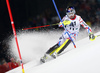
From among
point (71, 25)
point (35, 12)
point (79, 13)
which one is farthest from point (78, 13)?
point (71, 25)

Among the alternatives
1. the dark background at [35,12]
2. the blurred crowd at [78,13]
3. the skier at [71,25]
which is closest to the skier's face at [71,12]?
the skier at [71,25]

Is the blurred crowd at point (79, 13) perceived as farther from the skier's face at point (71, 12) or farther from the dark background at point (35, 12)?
the skier's face at point (71, 12)

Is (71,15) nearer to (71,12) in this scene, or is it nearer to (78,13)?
(71,12)

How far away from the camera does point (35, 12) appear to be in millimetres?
6551

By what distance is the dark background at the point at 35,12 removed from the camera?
529 cm

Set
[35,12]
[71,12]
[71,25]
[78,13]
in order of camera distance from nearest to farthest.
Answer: [71,12], [71,25], [35,12], [78,13]

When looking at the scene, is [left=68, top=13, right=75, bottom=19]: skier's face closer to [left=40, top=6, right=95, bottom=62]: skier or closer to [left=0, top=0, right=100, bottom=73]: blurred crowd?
[left=40, top=6, right=95, bottom=62]: skier

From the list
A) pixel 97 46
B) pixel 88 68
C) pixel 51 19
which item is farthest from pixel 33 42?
pixel 88 68

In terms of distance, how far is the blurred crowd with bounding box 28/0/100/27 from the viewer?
650cm

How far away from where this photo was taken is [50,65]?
2789 mm

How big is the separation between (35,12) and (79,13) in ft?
5.72

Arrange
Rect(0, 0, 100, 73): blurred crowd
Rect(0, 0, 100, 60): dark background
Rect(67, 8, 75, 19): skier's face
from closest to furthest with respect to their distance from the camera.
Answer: Rect(67, 8, 75, 19): skier's face < Rect(0, 0, 100, 60): dark background < Rect(0, 0, 100, 73): blurred crowd

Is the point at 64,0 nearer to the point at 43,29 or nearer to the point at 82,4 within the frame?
the point at 82,4

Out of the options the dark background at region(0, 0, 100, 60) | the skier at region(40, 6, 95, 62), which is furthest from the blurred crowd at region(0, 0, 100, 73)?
the skier at region(40, 6, 95, 62)
